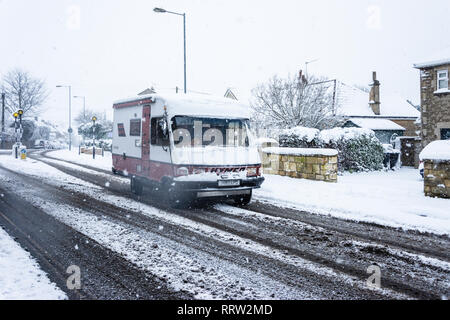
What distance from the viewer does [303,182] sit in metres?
13.1

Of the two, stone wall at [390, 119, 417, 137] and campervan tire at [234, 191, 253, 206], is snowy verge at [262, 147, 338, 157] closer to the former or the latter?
campervan tire at [234, 191, 253, 206]

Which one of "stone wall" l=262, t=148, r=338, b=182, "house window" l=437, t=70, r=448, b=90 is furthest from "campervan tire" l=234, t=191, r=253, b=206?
"house window" l=437, t=70, r=448, b=90

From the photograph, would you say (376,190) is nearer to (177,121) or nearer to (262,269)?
(177,121)

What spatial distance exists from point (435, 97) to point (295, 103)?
342 inches

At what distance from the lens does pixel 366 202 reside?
955cm

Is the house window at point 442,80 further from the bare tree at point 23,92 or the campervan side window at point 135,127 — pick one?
the bare tree at point 23,92

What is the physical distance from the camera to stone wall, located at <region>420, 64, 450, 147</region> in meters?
19.9

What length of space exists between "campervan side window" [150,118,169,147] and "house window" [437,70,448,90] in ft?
57.6

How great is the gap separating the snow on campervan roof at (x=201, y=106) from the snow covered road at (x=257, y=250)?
2371 mm

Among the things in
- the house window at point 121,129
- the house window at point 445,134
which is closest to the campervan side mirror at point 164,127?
the house window at point 121,129

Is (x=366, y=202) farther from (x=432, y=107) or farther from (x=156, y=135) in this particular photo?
(x=432, y=107)

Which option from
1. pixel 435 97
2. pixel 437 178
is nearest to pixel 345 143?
pixel 437 178

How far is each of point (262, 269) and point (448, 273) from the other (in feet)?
7.68
